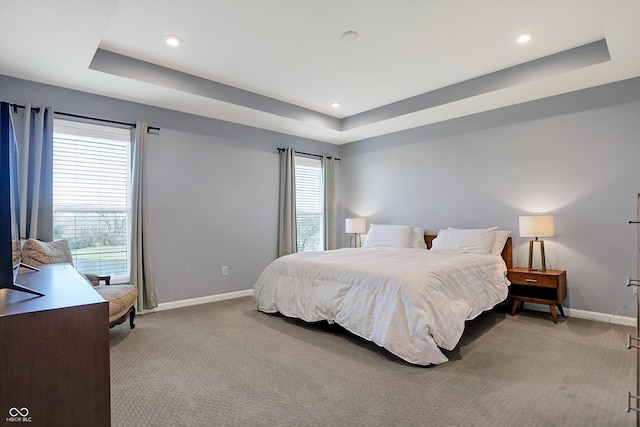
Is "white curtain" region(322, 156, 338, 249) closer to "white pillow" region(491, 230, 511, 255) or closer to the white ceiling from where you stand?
the white ceiling

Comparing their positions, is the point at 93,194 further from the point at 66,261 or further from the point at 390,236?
the point at 390,236

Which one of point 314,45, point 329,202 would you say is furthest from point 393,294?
point 329,202

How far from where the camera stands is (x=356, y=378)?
7.77ft

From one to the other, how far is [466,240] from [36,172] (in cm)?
469

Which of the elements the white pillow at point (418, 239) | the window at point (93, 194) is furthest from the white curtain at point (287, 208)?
the window at point (93, 194)

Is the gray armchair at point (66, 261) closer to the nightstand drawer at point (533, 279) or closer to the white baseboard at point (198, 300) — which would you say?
the white baseboard at point (198, 300)

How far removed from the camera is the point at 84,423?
1.06m

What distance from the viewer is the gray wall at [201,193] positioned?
4.02 m

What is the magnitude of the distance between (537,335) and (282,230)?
11.5 feet

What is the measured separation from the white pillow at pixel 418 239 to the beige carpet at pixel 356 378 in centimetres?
155

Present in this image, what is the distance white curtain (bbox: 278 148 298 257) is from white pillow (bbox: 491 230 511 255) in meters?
2.84

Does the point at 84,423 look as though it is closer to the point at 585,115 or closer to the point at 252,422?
the point at 252,422

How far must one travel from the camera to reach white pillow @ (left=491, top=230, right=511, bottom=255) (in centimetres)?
404

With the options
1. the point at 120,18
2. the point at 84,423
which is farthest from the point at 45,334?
the point at 120,18
